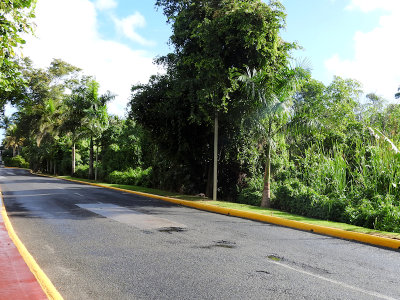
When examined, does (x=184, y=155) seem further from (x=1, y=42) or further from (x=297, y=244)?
(x=1, y=42)

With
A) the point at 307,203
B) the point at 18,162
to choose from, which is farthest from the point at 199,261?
the point at 18,162

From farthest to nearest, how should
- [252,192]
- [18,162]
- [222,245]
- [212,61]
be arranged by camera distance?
[18,162] < [252,192] < [212,61] < [222,245]

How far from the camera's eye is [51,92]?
4488 cm

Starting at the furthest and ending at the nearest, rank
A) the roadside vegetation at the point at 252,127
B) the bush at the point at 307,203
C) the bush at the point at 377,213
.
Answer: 1. the roadside vegetation at the point at 252,127
2. the bush at the point at 307,203
3. the bush at the point at 377,213

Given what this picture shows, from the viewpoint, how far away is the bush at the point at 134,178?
2491cm

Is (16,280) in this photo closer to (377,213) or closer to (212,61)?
(377,213)

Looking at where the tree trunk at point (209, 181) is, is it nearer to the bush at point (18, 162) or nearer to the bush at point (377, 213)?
the bush at point (377, 213)

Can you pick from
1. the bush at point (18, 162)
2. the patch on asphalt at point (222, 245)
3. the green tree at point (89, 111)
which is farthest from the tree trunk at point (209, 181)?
the bush at point (18, 162)

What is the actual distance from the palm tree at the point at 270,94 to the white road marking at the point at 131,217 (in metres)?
5.24

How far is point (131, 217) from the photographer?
10.4 meters

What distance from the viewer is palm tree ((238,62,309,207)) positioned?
44.2 ft

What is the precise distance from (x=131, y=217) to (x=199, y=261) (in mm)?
5088

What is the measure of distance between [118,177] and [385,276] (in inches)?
977

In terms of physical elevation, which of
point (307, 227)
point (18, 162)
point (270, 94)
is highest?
point (270, 94)
